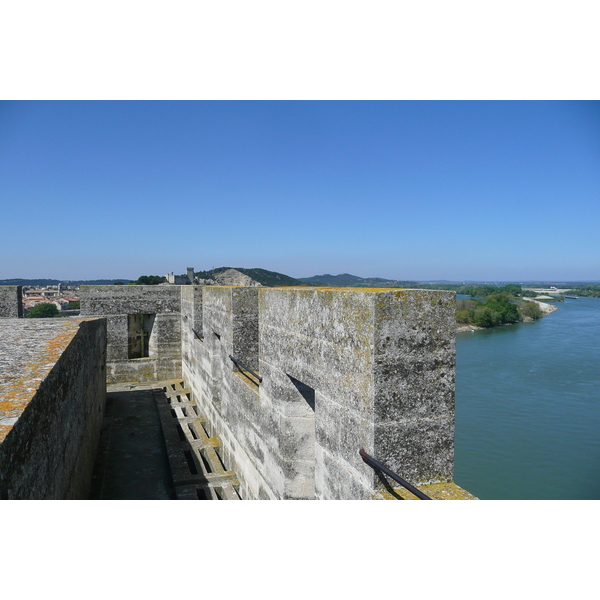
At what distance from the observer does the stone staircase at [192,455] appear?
13.9 feet

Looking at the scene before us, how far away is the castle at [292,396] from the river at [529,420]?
10.6m

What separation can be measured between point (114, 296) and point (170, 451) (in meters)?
3.97

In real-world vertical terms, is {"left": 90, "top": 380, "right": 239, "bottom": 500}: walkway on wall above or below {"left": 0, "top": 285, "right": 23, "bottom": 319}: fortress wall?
below

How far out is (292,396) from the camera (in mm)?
3004

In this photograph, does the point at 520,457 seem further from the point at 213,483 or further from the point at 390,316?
the point at 390,316

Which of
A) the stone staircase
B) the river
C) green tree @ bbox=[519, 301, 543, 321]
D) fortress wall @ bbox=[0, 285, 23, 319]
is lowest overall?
the river

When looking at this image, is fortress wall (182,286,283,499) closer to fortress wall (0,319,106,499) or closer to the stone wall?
the stone wall

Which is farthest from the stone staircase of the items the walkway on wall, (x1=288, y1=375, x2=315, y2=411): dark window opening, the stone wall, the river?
the river

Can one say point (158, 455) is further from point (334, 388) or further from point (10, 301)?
point (334, 388)

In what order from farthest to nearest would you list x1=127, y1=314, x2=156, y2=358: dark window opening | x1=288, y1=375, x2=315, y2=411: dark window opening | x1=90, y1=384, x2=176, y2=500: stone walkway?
x1=127, y1=314, x2=156, y2=358: dark window opening → x1=90, y1=384, x2=176, y2=500: stone walkway → x1=288, y1=375, x2=315, y2=411: dark window opening

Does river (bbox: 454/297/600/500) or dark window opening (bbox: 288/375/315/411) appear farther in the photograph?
river (bbox: 454/297/600/500)

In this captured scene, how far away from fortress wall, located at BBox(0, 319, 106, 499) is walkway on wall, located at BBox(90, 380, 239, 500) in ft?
1.31

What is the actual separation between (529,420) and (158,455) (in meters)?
15.8

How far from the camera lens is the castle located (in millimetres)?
1882
